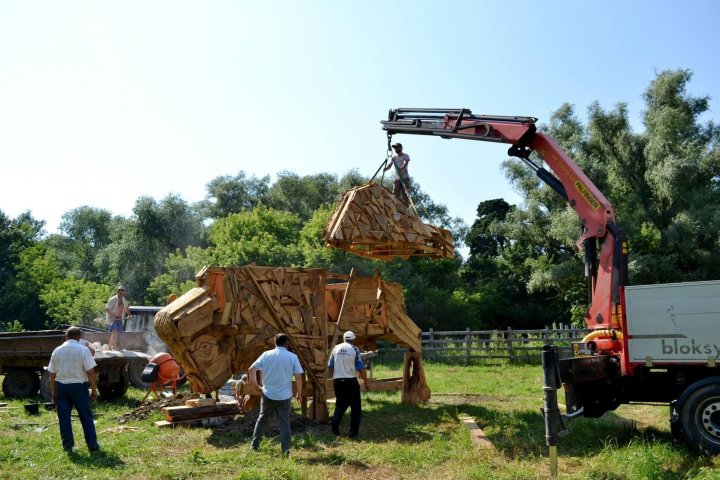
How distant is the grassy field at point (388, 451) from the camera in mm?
8141

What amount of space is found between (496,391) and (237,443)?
28.9 feet

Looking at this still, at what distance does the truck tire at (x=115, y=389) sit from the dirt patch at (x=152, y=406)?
9.59ft

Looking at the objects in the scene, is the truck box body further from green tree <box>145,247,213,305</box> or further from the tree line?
green tree <box>145,247,213,305</box>

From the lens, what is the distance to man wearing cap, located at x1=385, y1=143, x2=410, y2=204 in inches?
500

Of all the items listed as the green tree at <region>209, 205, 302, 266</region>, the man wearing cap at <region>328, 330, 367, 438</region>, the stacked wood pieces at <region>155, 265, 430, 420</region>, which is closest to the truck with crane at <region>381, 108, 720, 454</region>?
the man wearing cap at <region>328, 330, 367, 438</region>

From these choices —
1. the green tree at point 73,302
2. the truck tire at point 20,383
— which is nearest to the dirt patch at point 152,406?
the truck tire at point 20,383

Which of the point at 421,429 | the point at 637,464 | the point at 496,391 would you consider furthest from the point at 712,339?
the point at 496,391

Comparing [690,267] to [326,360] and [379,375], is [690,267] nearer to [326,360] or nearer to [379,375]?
[379,375]

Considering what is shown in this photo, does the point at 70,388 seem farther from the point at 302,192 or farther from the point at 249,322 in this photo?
the point at 302,192

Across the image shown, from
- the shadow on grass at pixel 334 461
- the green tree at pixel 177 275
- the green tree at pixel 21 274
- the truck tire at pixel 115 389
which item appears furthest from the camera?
the green tree at pixel 21 274

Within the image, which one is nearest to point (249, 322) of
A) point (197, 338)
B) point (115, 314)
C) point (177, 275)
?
point (197, 338)

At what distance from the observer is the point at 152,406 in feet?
42.3

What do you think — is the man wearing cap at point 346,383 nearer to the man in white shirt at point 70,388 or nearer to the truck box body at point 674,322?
the man in white shirt at point 70,388

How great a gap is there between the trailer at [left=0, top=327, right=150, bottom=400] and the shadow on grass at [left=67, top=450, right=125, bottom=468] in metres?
6.42
